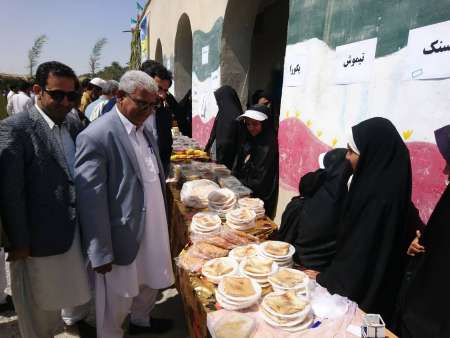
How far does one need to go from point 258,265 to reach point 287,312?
42 centimetres

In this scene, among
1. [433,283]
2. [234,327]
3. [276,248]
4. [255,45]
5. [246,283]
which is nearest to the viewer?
[234,327]

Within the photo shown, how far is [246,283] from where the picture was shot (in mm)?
1709

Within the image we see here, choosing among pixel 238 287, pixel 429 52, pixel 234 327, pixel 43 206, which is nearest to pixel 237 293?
pixel 238 287

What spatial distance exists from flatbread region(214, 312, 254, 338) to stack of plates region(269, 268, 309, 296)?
0.93 ft

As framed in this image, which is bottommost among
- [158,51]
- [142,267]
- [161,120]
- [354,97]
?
[142,267]

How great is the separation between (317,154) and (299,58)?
1090mm

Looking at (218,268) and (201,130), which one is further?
(201,130)

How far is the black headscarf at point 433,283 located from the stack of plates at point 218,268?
94 centimetres

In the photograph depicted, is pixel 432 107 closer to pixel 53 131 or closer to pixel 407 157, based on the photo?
pixel 407 157

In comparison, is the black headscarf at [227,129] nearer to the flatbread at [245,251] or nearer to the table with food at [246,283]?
the table with food at [246,283]

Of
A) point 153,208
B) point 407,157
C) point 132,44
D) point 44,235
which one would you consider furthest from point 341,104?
point 132,44

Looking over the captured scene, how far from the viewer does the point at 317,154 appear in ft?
10.4

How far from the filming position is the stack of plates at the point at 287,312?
57.3 inches

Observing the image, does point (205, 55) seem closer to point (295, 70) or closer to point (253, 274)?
point (295, 70)
